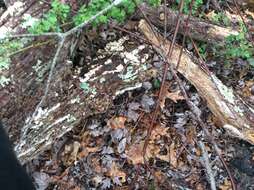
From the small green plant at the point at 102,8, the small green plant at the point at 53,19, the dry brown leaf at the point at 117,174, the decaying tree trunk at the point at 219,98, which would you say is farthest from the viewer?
the dry brown leaf at the point at 117,174

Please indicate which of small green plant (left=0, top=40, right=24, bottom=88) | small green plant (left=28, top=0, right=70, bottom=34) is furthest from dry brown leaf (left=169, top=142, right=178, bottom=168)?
small green plant (left=0, top=40, right=24, bottom=88)

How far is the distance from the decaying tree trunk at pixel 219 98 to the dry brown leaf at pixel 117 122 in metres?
0.79

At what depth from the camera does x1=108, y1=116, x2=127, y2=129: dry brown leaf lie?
4641mm

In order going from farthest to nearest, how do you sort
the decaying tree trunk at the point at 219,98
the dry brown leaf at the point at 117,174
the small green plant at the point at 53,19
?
1. the dry brown leaf at the point at 117,174
2. the decaying tree trunk at the point at 219,98
3. the small green plant at the point at 53,19

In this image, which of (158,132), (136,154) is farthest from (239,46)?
(136,154)

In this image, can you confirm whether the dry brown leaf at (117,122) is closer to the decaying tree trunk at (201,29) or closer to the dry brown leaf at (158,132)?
the dry brown leaf at (158,132)

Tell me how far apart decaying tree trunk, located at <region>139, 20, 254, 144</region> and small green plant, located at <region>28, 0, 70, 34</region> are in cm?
83

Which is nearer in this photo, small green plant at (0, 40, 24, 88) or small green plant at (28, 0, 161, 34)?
small green plant at (0, 40, 24, 88)

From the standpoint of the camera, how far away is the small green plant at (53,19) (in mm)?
3680

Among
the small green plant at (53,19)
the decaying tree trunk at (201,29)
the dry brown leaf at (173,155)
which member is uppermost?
the small green plant at (53,19)

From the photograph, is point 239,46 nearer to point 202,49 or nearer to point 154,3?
point 202,49

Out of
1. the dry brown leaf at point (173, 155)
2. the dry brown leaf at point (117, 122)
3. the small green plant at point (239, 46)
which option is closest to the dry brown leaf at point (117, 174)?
the dry brown leaf at point (117, 122)

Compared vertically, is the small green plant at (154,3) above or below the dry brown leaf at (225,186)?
above

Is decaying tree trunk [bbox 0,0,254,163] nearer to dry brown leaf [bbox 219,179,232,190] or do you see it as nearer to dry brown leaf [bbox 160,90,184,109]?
dry brown leaf [bbox 160,90,184,109]
